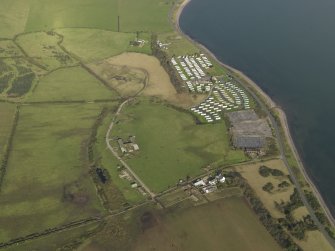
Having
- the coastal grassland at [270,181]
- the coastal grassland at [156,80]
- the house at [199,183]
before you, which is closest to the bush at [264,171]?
the coastal grassland at [270,181]

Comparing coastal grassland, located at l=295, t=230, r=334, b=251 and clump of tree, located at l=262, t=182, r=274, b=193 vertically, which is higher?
coastal grassland, located at l=295, t=230, r=334, b=251

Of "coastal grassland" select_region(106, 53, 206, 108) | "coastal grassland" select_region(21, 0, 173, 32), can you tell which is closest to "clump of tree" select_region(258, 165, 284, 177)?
"coastal grassland" select_region(106, 53, 206, 108)

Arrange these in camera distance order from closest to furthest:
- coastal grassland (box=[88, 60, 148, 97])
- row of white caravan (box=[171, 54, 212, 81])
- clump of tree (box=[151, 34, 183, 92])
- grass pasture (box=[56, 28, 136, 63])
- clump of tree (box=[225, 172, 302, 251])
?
clump of tree (box=[225, 172, 302, 251]) → coastal grassland (box=[88, 60, 148, 97]) → clump of tree (box=[151, 34, 183, 92]) → row of white caravan (box=[171, 54, 212, 81]) → grass pasture (box=[56, 28, 136, 63])

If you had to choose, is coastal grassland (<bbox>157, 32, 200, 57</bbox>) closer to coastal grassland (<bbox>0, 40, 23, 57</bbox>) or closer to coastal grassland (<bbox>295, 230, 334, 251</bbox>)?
coastal grassland (<bbox>0, 40, 23, 57</bbox>)

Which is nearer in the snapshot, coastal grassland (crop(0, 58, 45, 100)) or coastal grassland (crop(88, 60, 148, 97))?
coastal grassland (crop(0, 58, 45, 100))

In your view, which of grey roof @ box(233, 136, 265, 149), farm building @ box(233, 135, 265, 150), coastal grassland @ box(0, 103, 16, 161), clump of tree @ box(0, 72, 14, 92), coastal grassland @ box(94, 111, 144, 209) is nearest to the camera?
coastal grassland @ box(94, 111, 144, 209)

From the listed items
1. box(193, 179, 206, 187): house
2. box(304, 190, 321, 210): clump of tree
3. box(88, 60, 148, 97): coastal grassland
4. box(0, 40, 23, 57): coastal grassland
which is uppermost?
box(304, 190, 321, 210): clump of tree

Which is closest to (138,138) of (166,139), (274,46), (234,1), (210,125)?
(166,139)
